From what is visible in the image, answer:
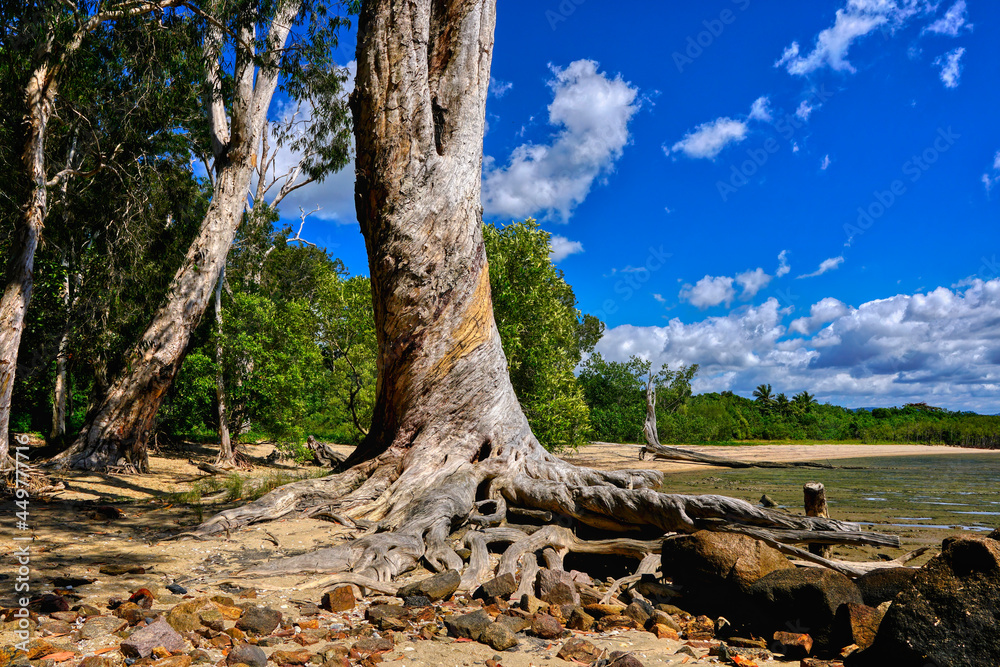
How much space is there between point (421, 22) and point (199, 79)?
7.73 metres

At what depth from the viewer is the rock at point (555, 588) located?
385 centimetres

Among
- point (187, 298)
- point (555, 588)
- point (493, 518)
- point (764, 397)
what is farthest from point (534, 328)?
point (764, 397)

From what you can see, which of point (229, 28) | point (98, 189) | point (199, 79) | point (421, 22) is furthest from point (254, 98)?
point (421, 22)

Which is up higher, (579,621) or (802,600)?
(802,600)

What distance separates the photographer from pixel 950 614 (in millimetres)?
2557

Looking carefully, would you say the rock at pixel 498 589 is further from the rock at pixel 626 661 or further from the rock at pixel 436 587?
the rock at pixel 626 661

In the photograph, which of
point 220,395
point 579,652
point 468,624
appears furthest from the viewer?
point 220,395

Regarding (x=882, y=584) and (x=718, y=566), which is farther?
(x=718, y=566)

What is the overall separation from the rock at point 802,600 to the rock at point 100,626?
11.8 ft

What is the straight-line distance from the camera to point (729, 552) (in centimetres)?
392

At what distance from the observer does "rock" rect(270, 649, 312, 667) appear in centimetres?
265

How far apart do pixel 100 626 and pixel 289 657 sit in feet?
3.45

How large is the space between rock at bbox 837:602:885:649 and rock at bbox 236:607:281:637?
308cm

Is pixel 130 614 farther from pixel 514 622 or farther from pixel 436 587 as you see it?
pixel 514 622
